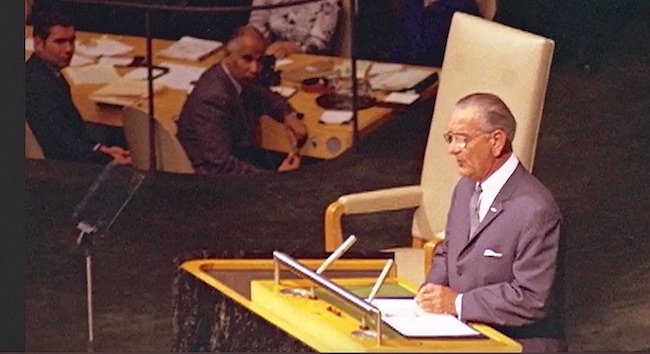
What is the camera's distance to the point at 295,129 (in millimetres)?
7820

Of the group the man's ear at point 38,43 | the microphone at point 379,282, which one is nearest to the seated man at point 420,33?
the man's ear at point 38,43

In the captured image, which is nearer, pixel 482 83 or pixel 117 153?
pixel 482 83

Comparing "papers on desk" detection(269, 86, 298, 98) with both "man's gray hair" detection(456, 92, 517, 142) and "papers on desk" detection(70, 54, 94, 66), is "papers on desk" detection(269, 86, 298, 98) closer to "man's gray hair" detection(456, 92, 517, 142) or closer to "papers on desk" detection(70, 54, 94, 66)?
"papers on desk" detection(70, 54, 94, 66)

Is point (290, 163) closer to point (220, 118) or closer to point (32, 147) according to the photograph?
point (220, 118)

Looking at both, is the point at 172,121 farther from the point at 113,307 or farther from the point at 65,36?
the point at 113,307

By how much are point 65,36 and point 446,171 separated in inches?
105

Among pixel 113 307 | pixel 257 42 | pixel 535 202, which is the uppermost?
pixel 535 202

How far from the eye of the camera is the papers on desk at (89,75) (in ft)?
25.8

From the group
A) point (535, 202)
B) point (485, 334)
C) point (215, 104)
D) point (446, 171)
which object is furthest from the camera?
point (215, 104)

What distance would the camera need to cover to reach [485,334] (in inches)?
166

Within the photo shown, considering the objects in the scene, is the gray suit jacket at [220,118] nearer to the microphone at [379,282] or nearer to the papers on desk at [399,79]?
the papers on desk at [399,79]

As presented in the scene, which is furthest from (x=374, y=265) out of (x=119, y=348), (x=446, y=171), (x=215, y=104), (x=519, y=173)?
(x=215, y=104)

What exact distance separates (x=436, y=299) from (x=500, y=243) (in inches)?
10.9

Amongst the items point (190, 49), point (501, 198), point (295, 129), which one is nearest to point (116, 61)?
point (190, 49)
